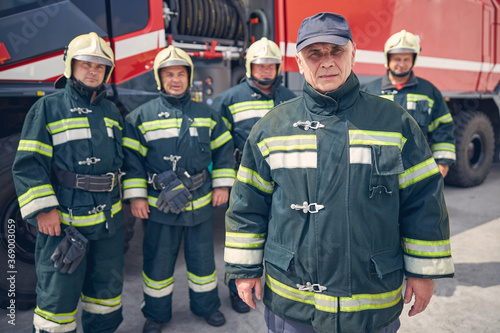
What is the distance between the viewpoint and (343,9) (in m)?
4.32

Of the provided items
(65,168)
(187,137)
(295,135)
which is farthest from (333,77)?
(65,168)

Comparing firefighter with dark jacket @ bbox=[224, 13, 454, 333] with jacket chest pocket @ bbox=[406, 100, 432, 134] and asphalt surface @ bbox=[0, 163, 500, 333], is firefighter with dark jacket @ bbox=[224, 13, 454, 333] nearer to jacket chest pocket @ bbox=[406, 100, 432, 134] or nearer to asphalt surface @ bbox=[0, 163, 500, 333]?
asphalt surface @ bbox=[0, 163, 500, 333]

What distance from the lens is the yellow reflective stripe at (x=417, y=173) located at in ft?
4.77

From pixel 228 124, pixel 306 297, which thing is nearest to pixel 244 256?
pixel 306 297

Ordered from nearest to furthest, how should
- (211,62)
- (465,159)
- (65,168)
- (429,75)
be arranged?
(65,168)
(211,62)
(429,75)
(465,159)

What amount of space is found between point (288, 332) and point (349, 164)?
27.2 inches

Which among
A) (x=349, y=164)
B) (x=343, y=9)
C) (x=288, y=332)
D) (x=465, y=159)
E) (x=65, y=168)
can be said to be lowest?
(x=465, y=159)

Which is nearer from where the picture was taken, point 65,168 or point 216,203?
point 65,168

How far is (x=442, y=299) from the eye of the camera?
304 centimetres

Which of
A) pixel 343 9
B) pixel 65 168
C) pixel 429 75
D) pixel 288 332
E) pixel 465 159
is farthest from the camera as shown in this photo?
pixel 465 159

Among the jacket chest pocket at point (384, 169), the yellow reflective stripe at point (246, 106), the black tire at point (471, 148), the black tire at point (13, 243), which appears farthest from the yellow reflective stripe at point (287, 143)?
the black tire at point (471, 148)

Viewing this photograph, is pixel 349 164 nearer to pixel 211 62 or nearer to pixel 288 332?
pixel 288 332

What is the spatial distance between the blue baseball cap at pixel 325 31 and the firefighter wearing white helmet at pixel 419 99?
6.98 feet

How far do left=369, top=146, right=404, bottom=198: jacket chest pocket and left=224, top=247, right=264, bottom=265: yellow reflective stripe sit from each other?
508mm
